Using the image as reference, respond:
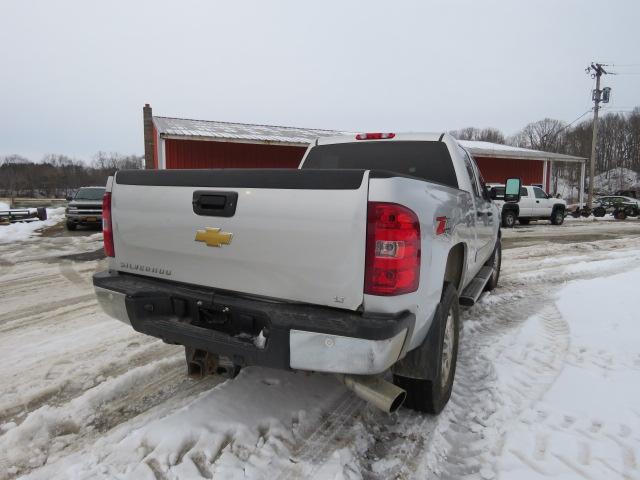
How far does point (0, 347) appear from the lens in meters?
4.20

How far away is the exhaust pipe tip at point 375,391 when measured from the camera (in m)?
2.28

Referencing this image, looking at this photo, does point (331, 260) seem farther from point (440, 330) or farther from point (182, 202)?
point (182, 202)

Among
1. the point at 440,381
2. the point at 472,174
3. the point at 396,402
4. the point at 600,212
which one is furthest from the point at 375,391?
the point at 600,212

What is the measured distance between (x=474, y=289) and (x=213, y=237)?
8.57 ft

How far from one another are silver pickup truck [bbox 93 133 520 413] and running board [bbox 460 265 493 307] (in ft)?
1.60

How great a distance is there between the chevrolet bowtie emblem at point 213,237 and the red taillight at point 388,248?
832mm

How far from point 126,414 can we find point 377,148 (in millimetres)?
3215

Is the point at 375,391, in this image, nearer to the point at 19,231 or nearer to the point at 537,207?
the point at 19,231

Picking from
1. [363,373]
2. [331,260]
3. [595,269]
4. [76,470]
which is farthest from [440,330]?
[595,269]

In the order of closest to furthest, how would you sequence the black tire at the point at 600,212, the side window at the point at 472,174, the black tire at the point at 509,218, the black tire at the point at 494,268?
the side window at the point at 472,174, the black tire at the point at 494,268, the black tire at the point at 509,218, the black tire at the point at 600,212

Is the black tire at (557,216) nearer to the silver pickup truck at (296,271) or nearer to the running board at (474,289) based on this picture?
the running board at (474,289)

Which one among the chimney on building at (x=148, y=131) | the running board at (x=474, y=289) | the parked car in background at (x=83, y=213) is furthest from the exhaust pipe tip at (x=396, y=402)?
the chimney on building at (x=148, y=131)

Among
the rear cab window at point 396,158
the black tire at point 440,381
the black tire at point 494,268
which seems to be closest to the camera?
the black tire at point 440,381

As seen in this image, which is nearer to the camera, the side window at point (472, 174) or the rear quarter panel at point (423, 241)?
the rear quarter panel at point (423, 241)
